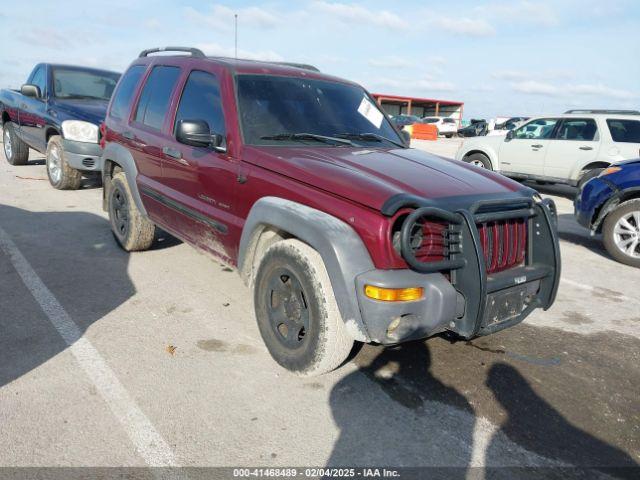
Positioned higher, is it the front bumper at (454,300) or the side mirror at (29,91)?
the side mirror at (29,91)

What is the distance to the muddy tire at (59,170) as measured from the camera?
7.90 meters

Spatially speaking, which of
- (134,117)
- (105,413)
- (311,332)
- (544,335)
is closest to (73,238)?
(134,117)

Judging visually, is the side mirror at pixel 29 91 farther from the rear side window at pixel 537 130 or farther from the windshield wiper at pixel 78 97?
the rear side window at pixel 537 130

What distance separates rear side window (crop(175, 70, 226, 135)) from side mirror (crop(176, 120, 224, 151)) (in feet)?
0.36

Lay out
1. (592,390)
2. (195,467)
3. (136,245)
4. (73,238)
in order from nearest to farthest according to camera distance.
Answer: (195,467)
(592,390)
(136,245)
(73,238)

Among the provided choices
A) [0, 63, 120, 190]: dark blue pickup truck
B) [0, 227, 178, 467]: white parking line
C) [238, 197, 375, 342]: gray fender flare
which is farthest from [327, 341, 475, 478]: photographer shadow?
Answer: [0, 63, 120, 190]: dark blue pickup truck

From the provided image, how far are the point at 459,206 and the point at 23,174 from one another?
9.45 m

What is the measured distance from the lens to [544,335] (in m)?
3.90

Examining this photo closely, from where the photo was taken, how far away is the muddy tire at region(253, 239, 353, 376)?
278 cm

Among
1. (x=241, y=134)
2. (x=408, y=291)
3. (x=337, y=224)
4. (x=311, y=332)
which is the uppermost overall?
(x=241, y=134)

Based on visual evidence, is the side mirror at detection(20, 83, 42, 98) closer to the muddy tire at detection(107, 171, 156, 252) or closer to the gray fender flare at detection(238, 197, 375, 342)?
the muddy tire at detection(107, 171, 156, 252)

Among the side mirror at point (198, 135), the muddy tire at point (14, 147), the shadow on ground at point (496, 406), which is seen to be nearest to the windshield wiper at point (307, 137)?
the side mirror at point (198, 135)

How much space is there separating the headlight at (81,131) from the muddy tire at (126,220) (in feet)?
8.50

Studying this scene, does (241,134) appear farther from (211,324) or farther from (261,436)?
(261,436)
